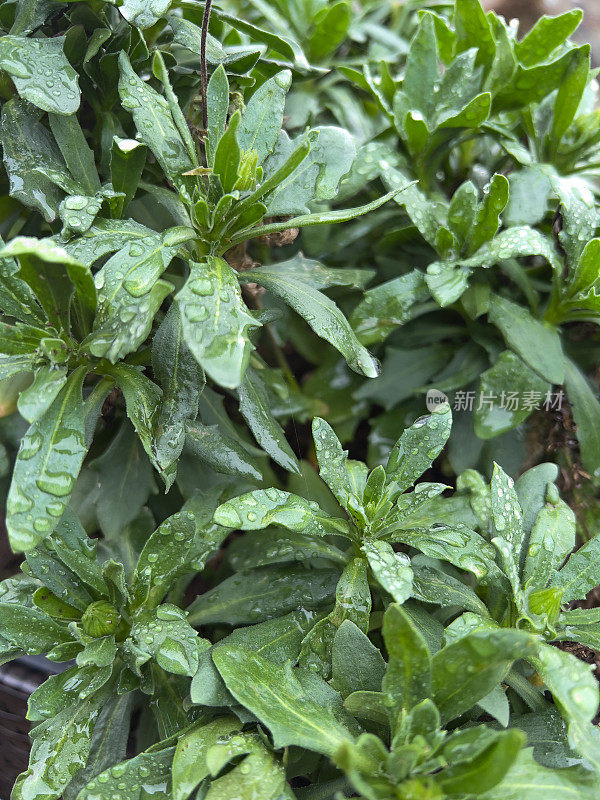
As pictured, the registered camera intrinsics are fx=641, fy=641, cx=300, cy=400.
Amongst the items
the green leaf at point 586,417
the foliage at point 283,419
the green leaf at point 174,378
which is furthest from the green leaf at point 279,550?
the green leaf at point 586,417

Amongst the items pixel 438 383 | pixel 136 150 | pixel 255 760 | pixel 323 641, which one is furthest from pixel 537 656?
pixel 136 150

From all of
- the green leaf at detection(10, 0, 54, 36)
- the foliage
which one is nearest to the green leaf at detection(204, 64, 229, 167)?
the foliage

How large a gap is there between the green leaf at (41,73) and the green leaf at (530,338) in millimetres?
844

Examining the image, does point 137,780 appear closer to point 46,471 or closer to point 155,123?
point 46,471

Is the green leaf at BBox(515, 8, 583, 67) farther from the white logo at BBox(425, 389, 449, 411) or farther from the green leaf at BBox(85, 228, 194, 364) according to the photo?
the green leaf at BBox(85, 228, 194, 364)

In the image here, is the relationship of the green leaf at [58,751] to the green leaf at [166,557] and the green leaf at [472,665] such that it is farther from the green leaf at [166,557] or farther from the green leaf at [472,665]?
the green leaf at [472,665]

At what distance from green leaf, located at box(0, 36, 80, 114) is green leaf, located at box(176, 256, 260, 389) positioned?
14.1 inches

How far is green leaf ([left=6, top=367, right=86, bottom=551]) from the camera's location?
82 centimetres

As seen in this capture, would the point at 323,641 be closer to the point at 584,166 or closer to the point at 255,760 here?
the point at 255,760

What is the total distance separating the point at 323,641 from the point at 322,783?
7.5 inches

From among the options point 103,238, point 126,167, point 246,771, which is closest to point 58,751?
point 246,771

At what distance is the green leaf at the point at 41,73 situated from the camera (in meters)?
0.99

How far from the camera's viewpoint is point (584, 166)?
4.67 feet

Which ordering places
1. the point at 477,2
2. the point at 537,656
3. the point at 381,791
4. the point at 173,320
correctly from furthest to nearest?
the point at 477,2, the point at 173,320, the point at 537,656, the point at 381,791
